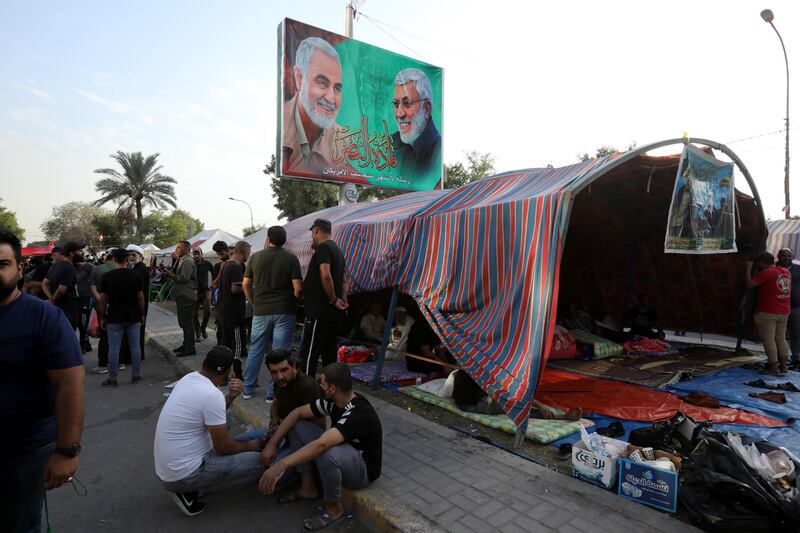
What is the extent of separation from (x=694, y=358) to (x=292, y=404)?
7.38 meters

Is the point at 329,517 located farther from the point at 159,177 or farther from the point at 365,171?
the point at 159,177

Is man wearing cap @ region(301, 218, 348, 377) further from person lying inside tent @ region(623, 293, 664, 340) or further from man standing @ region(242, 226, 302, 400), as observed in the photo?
person lying inside tent @ region(623, 293, 664, 340)

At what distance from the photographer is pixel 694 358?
7945mm

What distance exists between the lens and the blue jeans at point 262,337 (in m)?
5.48

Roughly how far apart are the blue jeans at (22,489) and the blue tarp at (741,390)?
6566 millimetres

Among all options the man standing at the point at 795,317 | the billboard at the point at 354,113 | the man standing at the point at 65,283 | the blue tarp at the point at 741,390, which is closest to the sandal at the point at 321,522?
the blue tarp at the point at 741,390

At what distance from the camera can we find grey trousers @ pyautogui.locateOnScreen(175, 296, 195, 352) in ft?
26.4

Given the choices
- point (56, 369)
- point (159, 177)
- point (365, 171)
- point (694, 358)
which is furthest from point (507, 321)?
point (159, 177)

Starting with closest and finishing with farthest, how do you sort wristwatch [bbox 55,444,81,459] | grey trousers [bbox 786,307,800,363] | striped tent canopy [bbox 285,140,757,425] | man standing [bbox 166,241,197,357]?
wristwatch [bbox 55,444,81,459] < striped tent canopy [bbox 285,140,757,425] < grey trousers [bbox 786,307,800,363] < man standing [bbox 166,241,197,357]

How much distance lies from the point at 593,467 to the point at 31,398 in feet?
11.5

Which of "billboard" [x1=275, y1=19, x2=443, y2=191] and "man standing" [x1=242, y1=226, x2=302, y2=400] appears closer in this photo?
"man standing" [x1=242, y1=226, x2=302, y2=400]

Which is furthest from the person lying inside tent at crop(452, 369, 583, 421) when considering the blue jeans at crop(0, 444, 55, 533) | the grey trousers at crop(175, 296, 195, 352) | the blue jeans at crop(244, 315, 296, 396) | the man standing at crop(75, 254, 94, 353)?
the man standing at crop(75, 254, 94, 353)

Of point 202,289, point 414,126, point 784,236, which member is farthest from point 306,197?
point 784,236

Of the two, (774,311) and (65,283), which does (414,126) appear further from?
(774,311)
